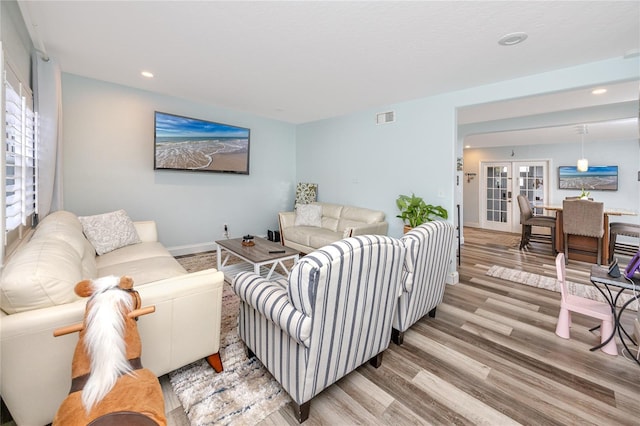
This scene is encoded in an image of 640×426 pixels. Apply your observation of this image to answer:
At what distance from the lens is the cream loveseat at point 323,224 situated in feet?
14.1

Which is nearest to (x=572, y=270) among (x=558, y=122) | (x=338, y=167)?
(x=558, y=122)

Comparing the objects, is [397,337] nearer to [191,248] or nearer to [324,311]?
[324,311]

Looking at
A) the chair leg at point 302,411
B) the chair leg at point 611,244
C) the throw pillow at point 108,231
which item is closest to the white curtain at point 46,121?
the throw pillow at point 108,231

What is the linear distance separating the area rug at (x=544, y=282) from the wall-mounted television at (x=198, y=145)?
4527 millimetres

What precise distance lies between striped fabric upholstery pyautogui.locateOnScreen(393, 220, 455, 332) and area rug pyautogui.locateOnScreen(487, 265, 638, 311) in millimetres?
2018

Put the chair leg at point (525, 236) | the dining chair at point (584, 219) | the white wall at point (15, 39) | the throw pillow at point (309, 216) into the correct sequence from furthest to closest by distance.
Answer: the chair leg at point (525, 236) → the throw pillow at point (309, 216) → the dining chair at point (584, 219) → the white wall at point (15, 39)

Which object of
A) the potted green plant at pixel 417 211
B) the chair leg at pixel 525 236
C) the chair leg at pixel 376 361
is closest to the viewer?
the chair leg at pixel 376 361

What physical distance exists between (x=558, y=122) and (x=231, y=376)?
6100 mm

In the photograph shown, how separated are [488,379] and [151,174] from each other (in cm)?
470

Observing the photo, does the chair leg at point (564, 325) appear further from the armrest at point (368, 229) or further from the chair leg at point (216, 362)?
the chair leg at point (216, 362)

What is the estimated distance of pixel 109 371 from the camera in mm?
974

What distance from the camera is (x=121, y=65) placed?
→ 3.03 meters

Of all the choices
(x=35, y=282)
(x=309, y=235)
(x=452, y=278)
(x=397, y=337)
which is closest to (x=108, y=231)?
(x=35, y=282)

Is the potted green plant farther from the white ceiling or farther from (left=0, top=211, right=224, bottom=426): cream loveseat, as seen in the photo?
(left=0, top=211, right=224, bottom=426): cream loveseat
